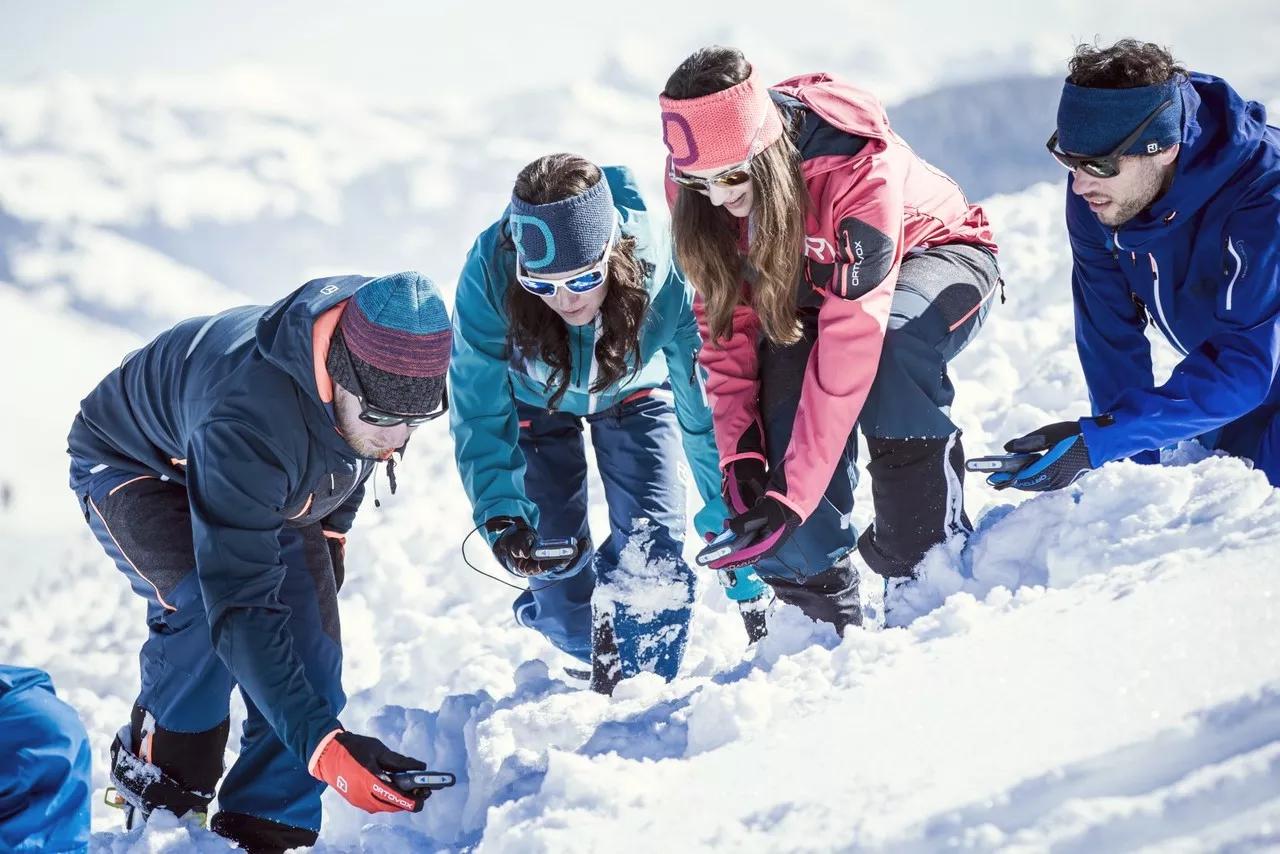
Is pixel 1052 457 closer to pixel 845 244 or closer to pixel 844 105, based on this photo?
pixel 845 244

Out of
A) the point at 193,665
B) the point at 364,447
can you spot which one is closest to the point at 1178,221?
the point at 364,447

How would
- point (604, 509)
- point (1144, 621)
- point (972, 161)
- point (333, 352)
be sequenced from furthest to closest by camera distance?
point (972, 161) → point (604, 509) → point (333, 352) → point (1144, 621)

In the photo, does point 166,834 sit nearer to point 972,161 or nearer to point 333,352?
point 333,352

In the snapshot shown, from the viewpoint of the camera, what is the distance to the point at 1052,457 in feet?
9.16

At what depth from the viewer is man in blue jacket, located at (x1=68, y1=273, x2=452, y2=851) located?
8.50 feet

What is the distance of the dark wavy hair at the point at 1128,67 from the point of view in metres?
2.81

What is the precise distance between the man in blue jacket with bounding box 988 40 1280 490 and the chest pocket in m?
1.61

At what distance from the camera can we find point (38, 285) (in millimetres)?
11656

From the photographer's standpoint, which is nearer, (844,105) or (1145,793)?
(1145,793)

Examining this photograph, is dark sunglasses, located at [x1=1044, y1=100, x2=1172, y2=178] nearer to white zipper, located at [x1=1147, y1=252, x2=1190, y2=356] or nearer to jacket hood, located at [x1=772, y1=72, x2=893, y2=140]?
white zipper, located at [x1=1147, y1=252, x2=1190, y2=356]

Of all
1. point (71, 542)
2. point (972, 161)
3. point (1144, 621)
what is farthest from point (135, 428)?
point (972, 161)

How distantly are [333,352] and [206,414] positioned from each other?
33cm

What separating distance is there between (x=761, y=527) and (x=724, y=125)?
3.18 feet

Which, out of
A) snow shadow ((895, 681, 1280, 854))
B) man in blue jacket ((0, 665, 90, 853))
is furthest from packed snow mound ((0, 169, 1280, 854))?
man in blue jacket ((0, 665, 90, 853))
